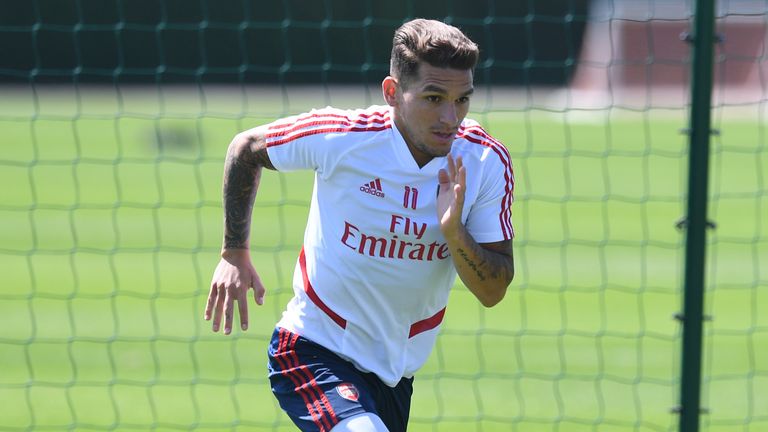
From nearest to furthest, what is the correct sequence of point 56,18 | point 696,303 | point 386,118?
point 386,118
point 696,303
point 56,18

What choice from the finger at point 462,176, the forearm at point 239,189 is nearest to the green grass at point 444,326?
the forearm at point 239,189

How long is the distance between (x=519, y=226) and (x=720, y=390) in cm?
550

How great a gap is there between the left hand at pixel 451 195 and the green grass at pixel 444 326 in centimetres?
230

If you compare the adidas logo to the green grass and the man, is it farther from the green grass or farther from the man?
the green grass

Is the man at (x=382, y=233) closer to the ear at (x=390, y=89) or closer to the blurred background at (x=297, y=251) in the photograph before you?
the ear at (x=390, y=89)

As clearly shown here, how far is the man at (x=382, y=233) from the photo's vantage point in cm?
361

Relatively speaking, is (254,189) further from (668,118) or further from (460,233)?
(668,118)

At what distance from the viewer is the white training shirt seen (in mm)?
3762

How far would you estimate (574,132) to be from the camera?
69.9 feet

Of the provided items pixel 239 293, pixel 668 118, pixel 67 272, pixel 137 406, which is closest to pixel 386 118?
pixel 239 293

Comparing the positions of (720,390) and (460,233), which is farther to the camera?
(720,390)

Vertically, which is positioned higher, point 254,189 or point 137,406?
point 254,189

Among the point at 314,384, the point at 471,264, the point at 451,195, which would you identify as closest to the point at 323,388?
the point at 314,384

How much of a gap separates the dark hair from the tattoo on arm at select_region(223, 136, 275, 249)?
0.58 m
